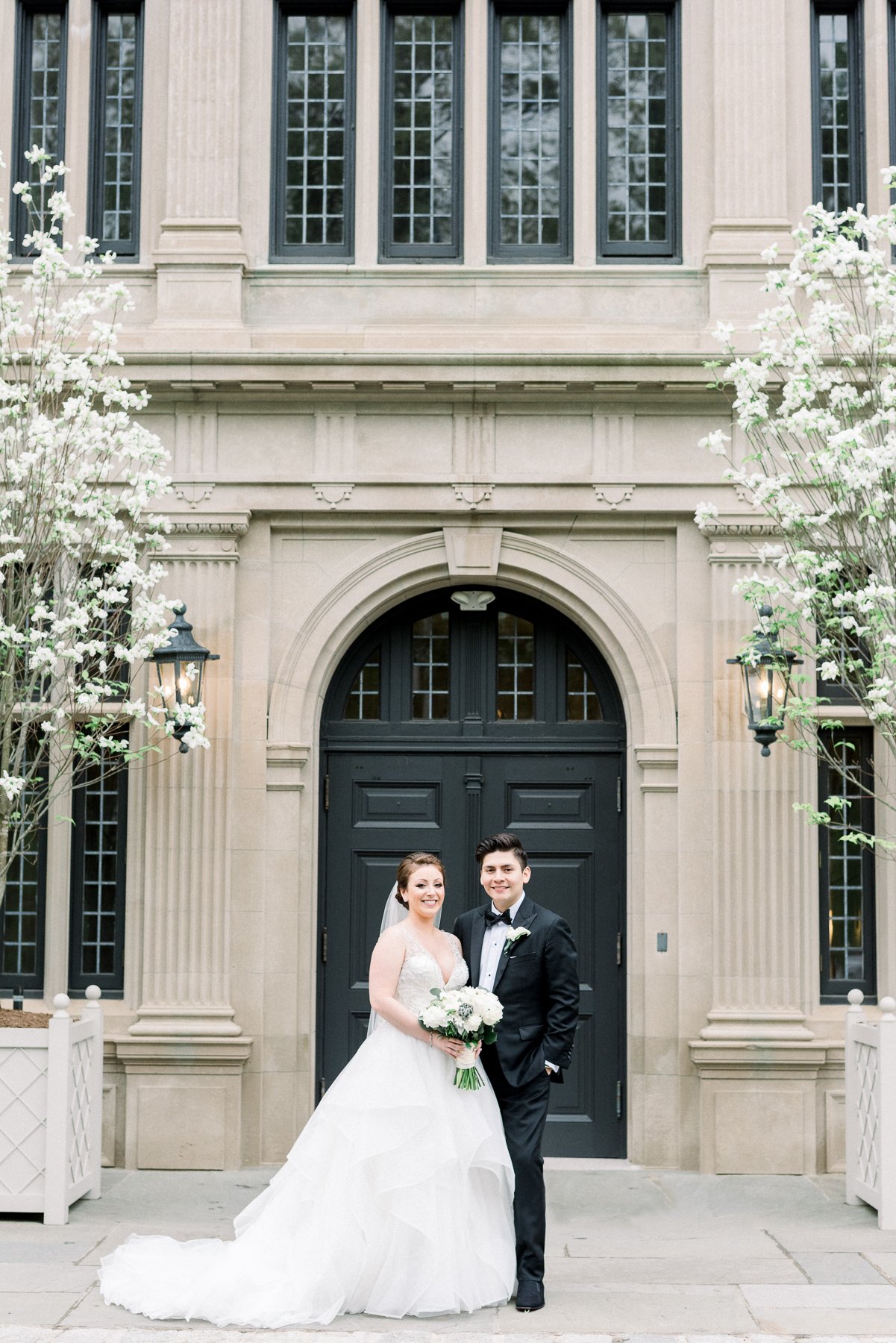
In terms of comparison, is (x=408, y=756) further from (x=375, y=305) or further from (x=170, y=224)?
(x=170, y=224)

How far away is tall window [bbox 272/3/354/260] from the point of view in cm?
1104

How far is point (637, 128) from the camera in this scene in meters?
11.1

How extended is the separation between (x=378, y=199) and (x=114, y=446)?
307 cm

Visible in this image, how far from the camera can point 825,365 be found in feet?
33.8

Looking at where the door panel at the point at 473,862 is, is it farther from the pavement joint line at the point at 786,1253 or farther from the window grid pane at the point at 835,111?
the window grid pane at the point at 835,111

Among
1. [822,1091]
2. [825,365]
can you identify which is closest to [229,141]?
[825,365]

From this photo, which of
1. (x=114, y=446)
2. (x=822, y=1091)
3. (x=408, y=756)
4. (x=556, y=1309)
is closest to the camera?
(x=556, y=1309)

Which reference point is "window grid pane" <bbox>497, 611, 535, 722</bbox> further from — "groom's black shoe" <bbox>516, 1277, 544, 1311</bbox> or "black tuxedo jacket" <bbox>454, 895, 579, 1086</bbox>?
"groom's black shoe" <bbox>516, 1277, 544, 1311</bbox>

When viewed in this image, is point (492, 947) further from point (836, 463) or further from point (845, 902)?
point (845, 902)

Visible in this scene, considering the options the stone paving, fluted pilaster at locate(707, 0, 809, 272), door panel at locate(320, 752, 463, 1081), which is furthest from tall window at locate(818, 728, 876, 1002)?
fluted pilaster at locate(707, 0, 809, 272)

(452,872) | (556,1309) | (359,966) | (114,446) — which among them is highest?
(114,446)

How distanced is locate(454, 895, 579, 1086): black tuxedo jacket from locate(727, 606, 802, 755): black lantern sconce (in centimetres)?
271

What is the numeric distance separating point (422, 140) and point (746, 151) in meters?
2.31

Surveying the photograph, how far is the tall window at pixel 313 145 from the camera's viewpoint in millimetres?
11039
